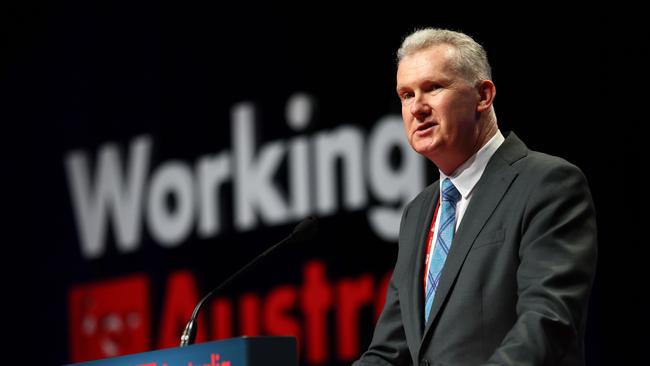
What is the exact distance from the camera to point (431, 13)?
4672 millimetres

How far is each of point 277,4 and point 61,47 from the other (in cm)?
200

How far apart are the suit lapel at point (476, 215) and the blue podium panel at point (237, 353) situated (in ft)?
1.01

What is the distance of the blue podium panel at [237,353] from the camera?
72.2 inches

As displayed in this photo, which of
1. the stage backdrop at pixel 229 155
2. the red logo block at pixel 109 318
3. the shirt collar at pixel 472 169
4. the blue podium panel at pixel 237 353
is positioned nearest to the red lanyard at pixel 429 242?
the shirt collar at pixel 472 169

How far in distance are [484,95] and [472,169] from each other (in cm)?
17

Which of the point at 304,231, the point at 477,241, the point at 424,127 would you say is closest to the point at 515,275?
the point at 477,241

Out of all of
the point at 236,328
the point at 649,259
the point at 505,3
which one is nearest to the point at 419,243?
the point at 649,259

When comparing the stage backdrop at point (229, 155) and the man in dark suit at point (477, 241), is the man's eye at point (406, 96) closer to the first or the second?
the man in dark suit at point (477, 241)

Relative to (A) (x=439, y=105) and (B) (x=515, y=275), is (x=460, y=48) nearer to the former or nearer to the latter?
(A) (x=439, y=105)

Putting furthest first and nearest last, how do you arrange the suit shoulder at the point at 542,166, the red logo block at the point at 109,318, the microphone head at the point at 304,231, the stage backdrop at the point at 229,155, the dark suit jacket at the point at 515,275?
1. the red logo block at the point at 109,318
2. the stage backdrop at the point at 229,155
3. the microphone head at the point at 304,231
4. the suit shoulder at the point at 542,166
5. the dark suit jacket at the point at 515,275

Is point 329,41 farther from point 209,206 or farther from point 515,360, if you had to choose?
point 515,360

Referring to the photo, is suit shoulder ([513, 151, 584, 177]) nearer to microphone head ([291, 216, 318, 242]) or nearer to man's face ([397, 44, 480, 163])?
man's face ([397, 44, 480, 163])

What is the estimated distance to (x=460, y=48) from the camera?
214 cm

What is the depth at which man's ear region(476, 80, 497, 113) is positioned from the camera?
2178 mm
